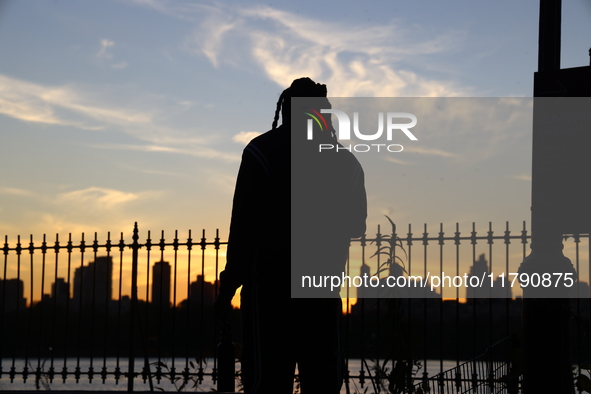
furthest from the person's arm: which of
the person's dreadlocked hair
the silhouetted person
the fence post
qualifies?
the fence post

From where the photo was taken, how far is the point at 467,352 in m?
8.64

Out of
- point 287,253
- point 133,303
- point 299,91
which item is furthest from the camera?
point 133,303

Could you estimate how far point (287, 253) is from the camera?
10.5 feet

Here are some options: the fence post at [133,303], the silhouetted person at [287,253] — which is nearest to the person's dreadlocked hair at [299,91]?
the silhouetted person at [287,253]

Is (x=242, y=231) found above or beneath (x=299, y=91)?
beneath

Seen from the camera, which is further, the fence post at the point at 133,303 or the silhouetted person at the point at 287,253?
the fence post at the point at 133,303

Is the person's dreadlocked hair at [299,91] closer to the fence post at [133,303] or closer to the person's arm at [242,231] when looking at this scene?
the person's arm at [242,231]

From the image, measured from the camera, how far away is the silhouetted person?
314 cm

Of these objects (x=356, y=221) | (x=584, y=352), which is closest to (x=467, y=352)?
(x=584, y=352)

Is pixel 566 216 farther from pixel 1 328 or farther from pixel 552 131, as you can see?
pixel 1 328

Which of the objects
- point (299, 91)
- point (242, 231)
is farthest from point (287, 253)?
point (299, 91)

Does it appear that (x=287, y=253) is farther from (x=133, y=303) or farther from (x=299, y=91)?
(x=133, y=303)

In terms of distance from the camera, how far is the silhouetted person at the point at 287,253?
10.3ft

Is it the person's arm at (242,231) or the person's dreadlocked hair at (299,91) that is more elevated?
the person's dreadlocked hair at (299,91)
